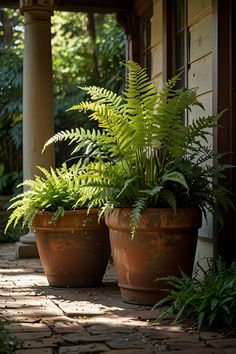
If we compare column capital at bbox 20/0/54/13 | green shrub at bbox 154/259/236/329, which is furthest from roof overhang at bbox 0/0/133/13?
green shrub at bbox 154/259/236/329

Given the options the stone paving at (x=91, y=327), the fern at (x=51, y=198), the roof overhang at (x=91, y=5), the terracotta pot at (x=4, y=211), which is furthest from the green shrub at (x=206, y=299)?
the terracotta pot at (x=4, y=211)

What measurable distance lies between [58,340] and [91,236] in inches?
65.1

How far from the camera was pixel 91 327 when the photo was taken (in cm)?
340

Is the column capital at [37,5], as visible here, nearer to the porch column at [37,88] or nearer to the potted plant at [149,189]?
the porch column at [37,88]

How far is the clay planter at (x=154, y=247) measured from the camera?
3914 mm

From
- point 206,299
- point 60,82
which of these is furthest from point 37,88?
point 60,82

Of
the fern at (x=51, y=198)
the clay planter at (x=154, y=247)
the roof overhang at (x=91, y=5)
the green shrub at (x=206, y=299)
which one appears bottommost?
the green shrub at (x=206, y=299)

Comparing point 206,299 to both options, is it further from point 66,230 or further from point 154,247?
point 66,230

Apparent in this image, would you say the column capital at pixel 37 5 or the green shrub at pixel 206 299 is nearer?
the green shrub at pixel 206 299

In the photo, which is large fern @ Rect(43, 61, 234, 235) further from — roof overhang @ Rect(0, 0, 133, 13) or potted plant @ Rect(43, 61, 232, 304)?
roof overhang @ Rect(0, 0, 133, 13)

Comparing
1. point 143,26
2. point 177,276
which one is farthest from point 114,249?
point 143,26

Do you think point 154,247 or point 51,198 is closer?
point 154,247

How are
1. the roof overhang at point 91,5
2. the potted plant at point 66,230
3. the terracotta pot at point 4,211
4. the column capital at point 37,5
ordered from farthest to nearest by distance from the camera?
the terracotta pot at point 4,211 < the roof overhang at point 91,5 < the column capital at point 37,5 < the potted plant at point 66,230

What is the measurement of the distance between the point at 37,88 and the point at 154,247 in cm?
328
